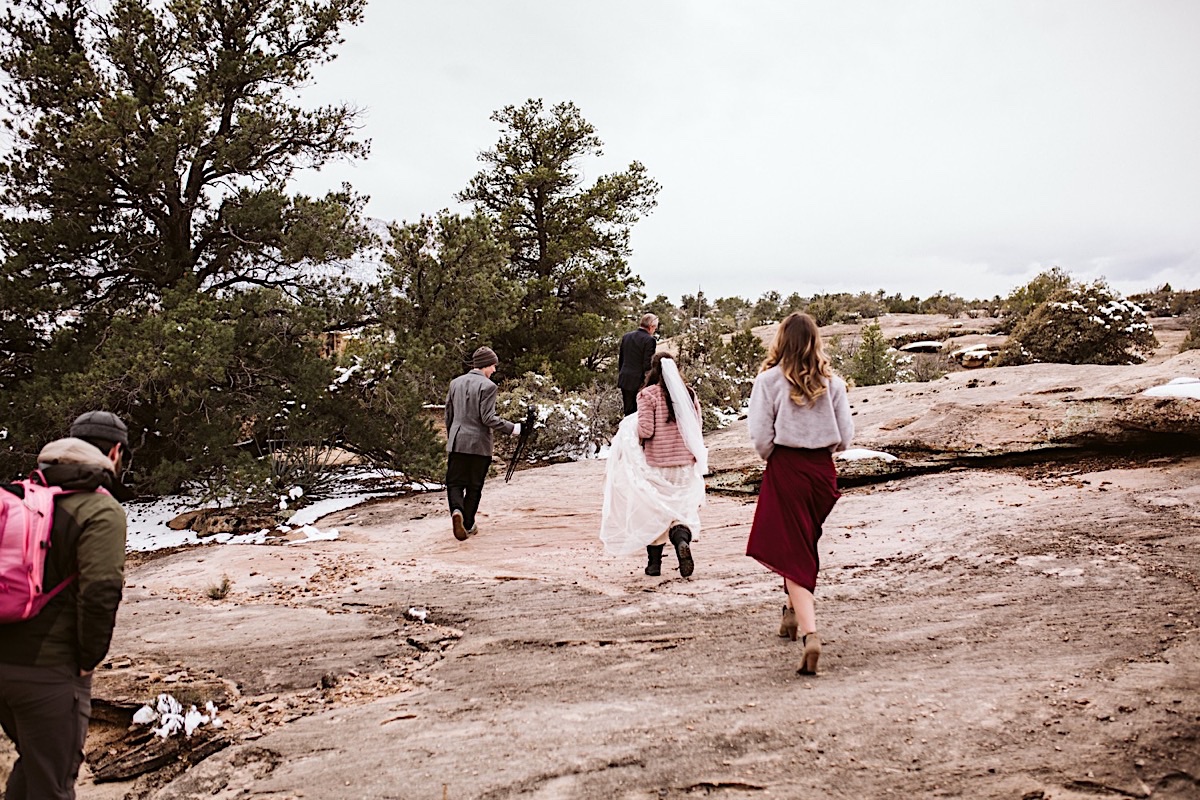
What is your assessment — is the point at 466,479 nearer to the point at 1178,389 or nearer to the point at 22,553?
the point at 22,553

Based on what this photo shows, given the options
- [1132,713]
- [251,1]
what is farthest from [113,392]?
[1132,713]

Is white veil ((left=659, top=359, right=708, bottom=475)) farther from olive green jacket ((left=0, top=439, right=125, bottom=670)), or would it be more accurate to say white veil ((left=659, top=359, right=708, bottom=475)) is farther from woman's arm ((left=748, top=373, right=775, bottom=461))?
olive green jacket ((left=0, top=439, right=125, bottom=670))

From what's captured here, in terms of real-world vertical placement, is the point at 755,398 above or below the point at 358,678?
above

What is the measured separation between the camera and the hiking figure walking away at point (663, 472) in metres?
6.72

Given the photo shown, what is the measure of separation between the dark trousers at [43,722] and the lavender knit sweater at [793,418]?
336 centimetres

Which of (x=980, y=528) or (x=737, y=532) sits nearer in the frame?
(x=980, y=528)

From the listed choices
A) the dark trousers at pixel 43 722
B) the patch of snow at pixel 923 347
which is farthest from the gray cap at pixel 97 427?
the patch of snow at pixel 923 347

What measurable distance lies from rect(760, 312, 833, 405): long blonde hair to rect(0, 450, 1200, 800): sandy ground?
1.51 meters

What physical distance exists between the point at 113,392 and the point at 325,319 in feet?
10.3

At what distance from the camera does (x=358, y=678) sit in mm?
4742

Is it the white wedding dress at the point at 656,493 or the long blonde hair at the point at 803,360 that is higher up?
the long blonde hair at the point at 803,360

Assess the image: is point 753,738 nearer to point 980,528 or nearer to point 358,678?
point 358,678

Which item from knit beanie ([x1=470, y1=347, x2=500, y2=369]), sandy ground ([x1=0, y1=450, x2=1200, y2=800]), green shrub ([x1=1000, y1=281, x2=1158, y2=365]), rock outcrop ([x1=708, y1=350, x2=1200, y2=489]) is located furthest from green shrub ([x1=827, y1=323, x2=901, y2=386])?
knit beanie ([x1=470, y1=347, x2=500, y2=369])

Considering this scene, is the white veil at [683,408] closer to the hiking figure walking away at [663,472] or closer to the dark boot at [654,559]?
the hiking figure walking away at [663,472]
